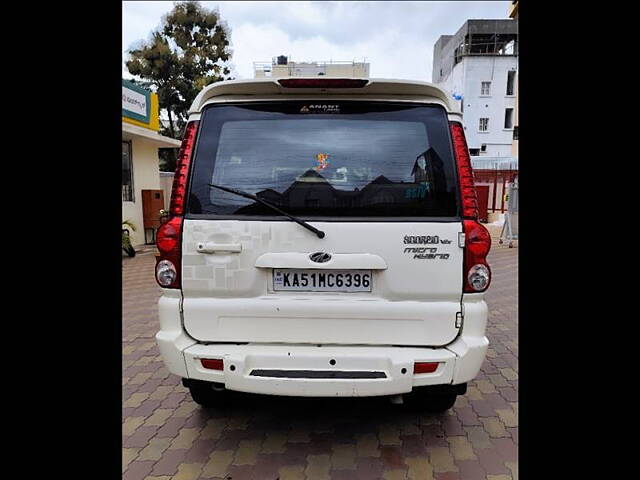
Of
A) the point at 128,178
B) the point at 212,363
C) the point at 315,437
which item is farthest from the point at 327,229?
the point at 128,178

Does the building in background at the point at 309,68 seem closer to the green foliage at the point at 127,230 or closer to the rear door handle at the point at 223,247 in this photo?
the green foliage at the point at 127,230

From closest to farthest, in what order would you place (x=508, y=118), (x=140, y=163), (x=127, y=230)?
(x=127, y=230) → (x=140, y=163) → (x=508, y=118)

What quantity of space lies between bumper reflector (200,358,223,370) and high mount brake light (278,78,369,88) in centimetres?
156

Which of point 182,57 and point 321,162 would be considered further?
point 182,57

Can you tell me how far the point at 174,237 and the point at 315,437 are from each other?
1.57 metres

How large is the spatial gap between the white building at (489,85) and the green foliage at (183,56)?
1860 cm

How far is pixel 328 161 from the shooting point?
249 cm

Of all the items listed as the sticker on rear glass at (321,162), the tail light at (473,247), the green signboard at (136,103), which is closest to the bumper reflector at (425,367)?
the tail light at (473,247)

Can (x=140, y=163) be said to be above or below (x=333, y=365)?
above

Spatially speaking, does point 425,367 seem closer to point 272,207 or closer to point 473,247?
point 473,247

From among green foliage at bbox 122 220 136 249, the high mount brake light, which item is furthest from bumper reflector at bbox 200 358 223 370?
green foliage at bbox 122 220 136 249
